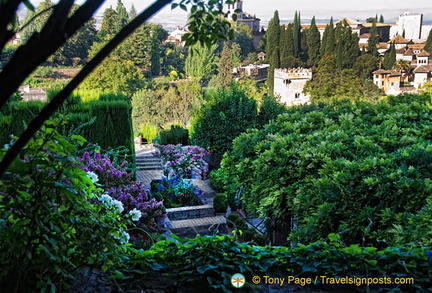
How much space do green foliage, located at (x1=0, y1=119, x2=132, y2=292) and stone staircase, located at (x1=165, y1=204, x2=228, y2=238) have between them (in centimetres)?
550

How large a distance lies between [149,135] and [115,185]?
16.1 m

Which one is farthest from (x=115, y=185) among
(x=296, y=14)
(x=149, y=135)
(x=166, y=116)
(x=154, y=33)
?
(x=154, y=33)

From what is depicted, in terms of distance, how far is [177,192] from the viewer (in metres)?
9.39

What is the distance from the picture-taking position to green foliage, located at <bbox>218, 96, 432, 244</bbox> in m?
4.07

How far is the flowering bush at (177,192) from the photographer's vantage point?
9341 millimetres

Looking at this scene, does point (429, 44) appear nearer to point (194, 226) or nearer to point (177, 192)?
point (177, 192)

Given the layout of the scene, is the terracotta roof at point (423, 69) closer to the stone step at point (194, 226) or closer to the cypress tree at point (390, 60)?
the cypress tree at point (390, 60)

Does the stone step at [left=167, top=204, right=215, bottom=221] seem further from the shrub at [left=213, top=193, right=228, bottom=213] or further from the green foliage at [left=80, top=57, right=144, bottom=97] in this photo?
the green foliage at [left=80, top=57, right=144, bottom=97]

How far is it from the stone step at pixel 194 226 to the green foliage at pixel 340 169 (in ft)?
4.03

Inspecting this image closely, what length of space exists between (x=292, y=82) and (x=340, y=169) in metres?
48.2

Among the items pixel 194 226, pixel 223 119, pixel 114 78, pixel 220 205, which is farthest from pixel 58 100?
pixel 114 78

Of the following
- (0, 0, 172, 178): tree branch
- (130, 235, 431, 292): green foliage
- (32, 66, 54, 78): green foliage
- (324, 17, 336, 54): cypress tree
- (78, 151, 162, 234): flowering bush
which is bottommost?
(32, 66, 54, 78): green foliage

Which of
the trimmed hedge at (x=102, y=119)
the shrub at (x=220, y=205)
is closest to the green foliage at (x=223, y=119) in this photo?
the shrub at (x=220, y=205)

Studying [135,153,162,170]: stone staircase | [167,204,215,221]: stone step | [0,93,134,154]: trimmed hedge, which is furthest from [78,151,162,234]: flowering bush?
[135,153,162,170]: stone staircase
